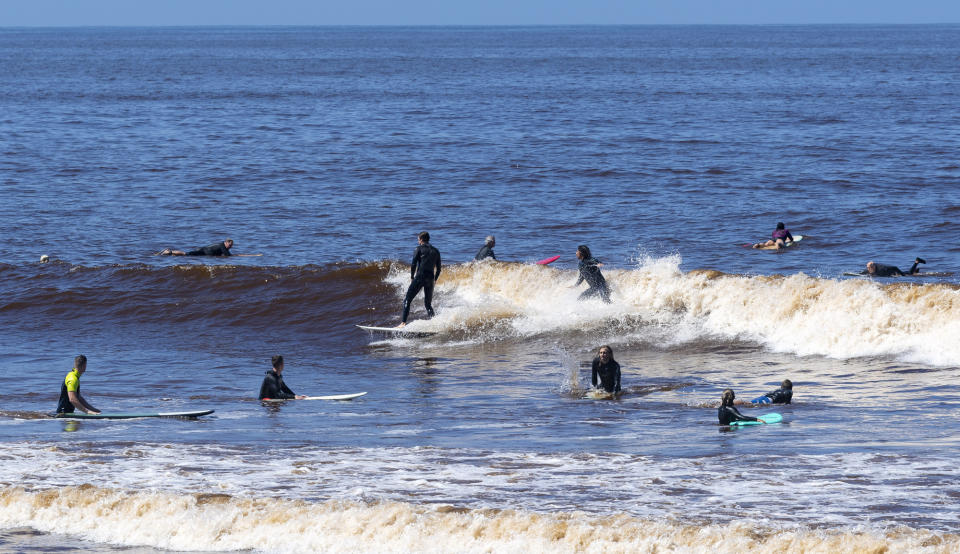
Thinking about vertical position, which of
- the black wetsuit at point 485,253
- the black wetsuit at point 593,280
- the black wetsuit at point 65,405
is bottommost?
the black wetsuit at point 65,405

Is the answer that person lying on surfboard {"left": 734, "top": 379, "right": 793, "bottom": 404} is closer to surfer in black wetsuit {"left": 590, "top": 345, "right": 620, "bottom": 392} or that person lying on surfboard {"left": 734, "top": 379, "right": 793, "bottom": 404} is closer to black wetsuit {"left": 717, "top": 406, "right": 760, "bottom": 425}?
black wetsuit {"left": 717, "top": 406, "right": 760, "bottom": 425}

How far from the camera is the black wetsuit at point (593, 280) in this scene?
24.1 meters

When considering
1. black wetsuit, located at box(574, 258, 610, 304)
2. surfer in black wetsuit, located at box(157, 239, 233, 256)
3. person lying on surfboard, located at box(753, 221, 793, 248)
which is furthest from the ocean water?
surfer in black wetsuit, located at box(157, 239, 233, 256)

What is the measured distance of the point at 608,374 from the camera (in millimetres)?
17906

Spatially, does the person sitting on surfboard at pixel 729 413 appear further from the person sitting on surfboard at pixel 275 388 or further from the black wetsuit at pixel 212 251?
the black wetsuit at pixel 212 251

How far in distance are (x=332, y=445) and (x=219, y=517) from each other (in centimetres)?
305

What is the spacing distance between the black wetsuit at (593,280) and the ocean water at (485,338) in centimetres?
33

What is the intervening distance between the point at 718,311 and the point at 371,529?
48.0 feet

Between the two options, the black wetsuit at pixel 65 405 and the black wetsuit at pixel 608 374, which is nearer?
the black wetsuit at pixel 65 405

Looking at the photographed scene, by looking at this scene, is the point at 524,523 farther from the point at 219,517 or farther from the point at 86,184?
the point at 86,184

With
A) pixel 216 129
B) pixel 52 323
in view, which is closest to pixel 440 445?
pixel 52 323

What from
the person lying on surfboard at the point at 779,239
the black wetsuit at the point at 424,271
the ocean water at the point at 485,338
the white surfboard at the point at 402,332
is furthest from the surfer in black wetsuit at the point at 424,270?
the person lying on surfboard at the point at 779,239

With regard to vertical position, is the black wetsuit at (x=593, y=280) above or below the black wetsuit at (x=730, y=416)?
above

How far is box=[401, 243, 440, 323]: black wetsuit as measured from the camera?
23.6 meters
